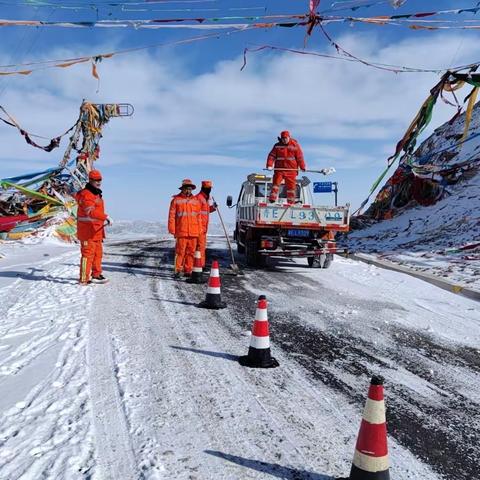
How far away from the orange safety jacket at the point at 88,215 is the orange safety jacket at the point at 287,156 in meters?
5.07

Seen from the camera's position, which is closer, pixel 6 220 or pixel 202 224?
pixel 202 224

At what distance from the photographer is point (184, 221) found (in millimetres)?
9312

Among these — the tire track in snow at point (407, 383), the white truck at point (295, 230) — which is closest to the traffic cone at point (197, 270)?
the white truck at point (295, 230)

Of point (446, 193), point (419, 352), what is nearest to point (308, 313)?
point (419, 352)

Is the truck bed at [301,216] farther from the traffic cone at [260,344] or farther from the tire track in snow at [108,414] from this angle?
the traffic cone at [260,344]

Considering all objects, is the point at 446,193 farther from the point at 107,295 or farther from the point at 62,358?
the point at 62,358

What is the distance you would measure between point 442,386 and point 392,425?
1.09 m

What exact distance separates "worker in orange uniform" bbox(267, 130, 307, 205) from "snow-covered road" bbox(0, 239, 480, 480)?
190 inches

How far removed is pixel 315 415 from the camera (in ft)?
11.5

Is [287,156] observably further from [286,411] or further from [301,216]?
[286,411]

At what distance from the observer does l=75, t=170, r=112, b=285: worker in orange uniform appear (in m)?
8.14

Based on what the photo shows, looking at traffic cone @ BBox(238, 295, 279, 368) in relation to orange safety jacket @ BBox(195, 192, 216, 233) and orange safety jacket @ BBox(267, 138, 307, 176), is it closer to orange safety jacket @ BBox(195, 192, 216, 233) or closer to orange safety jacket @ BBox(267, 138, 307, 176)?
orange safety jacket @ BBox(195, 192, 216, 233)

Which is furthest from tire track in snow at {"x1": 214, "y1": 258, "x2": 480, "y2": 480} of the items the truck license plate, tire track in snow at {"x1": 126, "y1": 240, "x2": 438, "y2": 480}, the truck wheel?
the truck wheel

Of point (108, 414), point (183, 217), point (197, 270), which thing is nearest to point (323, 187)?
point (183, 217)
